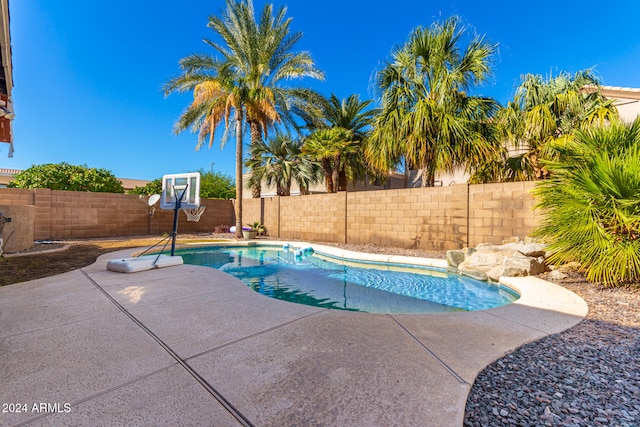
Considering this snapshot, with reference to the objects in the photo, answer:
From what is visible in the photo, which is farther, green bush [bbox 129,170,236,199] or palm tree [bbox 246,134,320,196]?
green bush [bbox 129,170,236,199]

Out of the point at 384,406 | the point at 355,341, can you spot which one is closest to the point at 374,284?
the point at 355,341

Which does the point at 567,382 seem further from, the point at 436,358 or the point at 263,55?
the point at 263,55

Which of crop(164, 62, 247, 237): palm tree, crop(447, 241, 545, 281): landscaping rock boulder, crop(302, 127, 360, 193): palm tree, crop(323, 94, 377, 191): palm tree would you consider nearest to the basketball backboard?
crop(164, 62, 247, 237): palm tree

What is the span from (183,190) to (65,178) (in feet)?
40.0

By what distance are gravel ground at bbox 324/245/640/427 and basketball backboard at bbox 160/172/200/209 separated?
648 centimetres

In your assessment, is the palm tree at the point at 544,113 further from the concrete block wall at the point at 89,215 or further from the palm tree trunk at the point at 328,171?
the concrete block wall at the point at 89,215

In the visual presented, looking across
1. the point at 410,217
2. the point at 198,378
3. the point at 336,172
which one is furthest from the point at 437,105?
the point at 198,378

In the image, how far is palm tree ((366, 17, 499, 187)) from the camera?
8.42 meters

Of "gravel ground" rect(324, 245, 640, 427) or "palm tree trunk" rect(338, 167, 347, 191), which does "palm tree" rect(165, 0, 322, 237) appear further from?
"gravel ground" rect(324, 245, 640, 427)

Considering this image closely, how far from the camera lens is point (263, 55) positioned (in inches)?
469

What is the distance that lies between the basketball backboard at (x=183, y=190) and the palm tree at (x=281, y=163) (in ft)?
27.4

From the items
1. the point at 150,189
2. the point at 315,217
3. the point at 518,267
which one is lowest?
the point at 518,267

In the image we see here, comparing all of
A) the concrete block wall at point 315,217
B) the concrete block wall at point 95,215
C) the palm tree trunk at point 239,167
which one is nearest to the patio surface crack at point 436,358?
the concrete block wall at point 315,217

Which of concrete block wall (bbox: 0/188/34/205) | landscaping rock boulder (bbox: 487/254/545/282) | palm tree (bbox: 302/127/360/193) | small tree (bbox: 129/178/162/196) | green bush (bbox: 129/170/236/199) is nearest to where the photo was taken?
landscaping rock boulder (bbox: 487/254/545/282)
